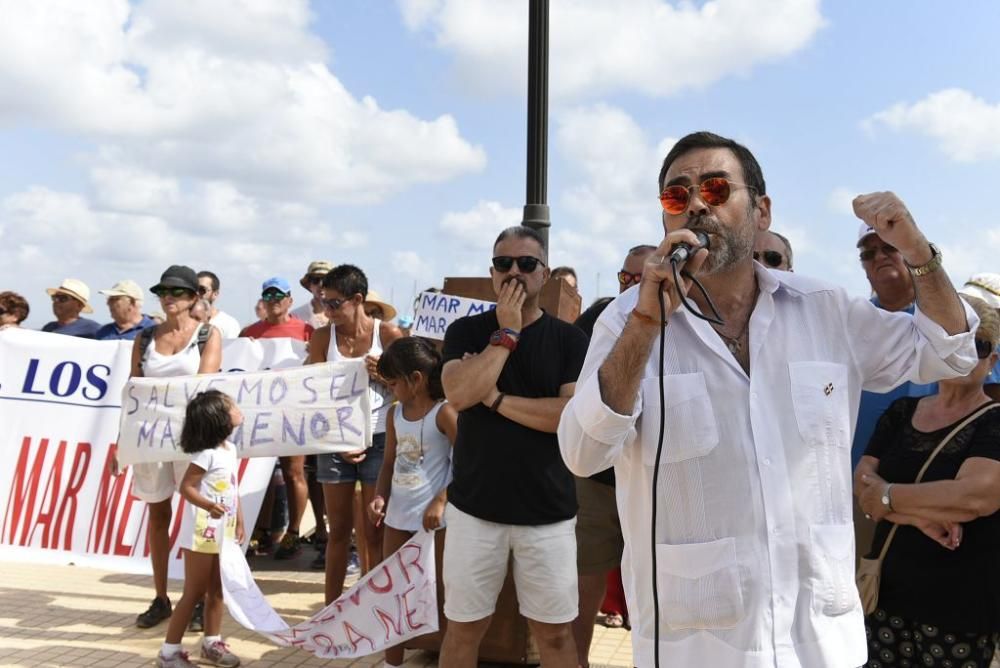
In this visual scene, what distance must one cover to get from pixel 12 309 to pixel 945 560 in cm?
777

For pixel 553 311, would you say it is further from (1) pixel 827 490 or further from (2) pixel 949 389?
(1) pixel 827 490

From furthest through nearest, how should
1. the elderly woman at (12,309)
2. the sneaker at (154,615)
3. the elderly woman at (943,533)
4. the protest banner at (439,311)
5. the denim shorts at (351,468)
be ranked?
the elderly woman at (12,309), the denim shorts at (351,468), the sneaker at (154,615), the protest banner at (439,311), the elderly woman at (943,533)

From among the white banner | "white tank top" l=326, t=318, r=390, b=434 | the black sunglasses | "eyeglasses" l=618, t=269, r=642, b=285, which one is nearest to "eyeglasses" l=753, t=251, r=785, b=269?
"eyeglasses" l=618, t=269, r=642, b=285

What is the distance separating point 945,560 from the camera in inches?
130

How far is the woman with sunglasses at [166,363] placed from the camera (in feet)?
20.2

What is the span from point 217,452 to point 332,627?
1183 millimetres

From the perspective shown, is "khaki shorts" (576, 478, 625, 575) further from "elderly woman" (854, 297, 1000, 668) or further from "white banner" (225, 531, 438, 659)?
"elderly woman" (854, 297, 1000, 668)

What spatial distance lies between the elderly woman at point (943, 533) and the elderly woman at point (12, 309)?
7.41 meters

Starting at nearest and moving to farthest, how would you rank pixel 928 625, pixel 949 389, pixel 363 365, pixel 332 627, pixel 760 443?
pixel 760 443 → pixel 928 625 → pixel 949 389 → pixel 332 627 → pixel 363 365

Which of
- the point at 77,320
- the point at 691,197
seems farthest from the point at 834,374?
the point at 77,320

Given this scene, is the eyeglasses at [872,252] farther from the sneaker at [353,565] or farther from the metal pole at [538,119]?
the sneaker at [353,565]

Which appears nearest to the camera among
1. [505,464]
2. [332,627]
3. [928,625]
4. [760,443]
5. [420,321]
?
[760,443]

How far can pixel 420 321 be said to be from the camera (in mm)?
5824

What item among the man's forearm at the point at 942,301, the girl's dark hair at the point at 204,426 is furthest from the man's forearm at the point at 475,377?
the man's forearm at the point at 942,301
